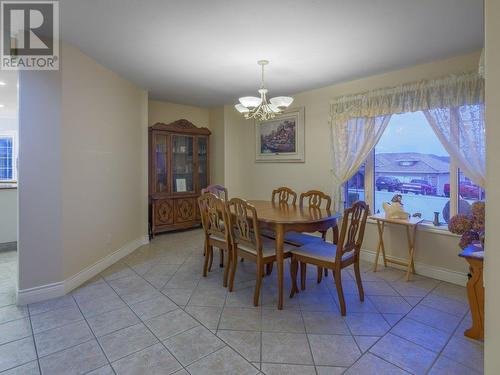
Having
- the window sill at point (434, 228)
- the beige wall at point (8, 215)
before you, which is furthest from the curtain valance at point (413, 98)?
the beige wall at point (8, 215)

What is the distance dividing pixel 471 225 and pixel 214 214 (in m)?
2.29

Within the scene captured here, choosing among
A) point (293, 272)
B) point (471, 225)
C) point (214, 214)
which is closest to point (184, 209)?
point (214, 214)

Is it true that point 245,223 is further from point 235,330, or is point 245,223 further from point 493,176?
point 493,176

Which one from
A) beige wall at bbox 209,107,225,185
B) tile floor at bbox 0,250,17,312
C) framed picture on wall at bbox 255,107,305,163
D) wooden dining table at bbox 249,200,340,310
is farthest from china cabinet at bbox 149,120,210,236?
wooden dining table at bbox 249,200,340,310

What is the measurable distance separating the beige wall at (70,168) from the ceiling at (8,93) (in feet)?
4.77

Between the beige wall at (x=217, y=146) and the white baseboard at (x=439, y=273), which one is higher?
the beige wall at (x=217, y=146)

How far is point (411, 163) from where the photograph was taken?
10.8ft

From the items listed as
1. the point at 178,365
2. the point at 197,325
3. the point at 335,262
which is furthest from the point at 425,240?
the point at 178,365

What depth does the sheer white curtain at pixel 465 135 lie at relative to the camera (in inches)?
104

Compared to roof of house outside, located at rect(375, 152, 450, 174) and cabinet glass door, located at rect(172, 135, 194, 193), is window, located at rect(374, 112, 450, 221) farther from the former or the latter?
cabinet glass door, located at rect(172, 135, 194, 193)

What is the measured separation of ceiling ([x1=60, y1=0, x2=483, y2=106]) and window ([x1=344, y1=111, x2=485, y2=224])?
78cm

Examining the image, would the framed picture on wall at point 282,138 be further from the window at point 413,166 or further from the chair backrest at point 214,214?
the chair backrest at point 214,214

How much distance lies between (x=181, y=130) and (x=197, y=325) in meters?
3.62

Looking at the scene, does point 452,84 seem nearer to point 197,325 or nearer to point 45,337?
point 197,325
